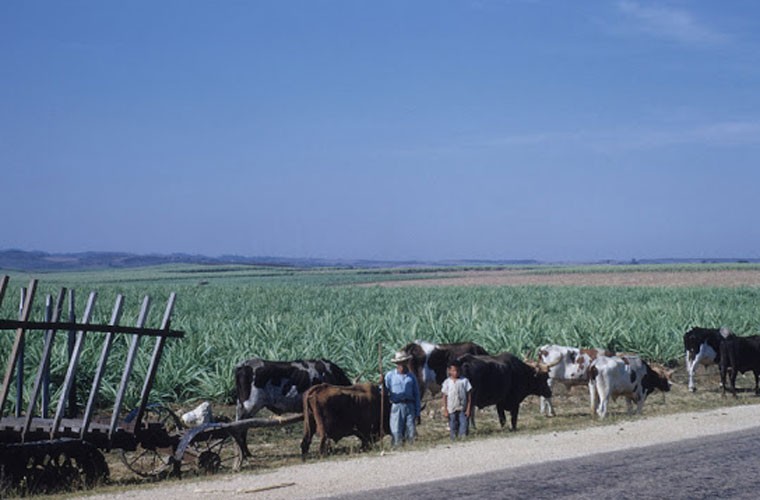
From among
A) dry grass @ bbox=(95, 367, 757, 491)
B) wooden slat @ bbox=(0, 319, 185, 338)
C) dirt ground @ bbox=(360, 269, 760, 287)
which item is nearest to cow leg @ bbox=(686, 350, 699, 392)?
dry grass @ bbox=(95, 367, 757, 491)

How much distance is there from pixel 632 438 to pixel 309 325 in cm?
1349

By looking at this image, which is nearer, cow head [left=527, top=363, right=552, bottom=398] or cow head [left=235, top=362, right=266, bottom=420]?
cow head [left=235, top=362, right=266, bottom=420]

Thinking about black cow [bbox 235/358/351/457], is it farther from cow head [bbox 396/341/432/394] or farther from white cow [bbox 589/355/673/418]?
white cow [bbox 589/355/673/418]

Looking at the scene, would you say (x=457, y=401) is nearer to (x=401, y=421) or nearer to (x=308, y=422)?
(x=401, y=421)

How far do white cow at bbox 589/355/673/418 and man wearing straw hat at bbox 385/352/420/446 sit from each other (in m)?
5.58

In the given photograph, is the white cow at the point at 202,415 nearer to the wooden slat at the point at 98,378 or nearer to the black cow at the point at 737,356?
the wooden slat at the point at 98,378

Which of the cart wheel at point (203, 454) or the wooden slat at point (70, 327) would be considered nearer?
the wooden slat at point (70, 327)

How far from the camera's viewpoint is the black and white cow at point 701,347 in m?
23.1

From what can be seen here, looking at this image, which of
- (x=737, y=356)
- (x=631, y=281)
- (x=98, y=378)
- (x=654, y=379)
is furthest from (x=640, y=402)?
(x=631, y=281)

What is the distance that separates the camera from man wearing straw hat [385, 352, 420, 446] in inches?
569

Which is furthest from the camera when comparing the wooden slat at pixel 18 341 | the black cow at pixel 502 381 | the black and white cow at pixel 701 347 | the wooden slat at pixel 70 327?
the black and white cow at pixel 701 347

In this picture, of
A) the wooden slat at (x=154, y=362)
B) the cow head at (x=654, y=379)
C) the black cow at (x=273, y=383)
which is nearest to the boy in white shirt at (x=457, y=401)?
the black cow at (x=273, y=383)

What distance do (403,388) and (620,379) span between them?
6310mm

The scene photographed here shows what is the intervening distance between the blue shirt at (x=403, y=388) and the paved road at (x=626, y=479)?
3.95ft
